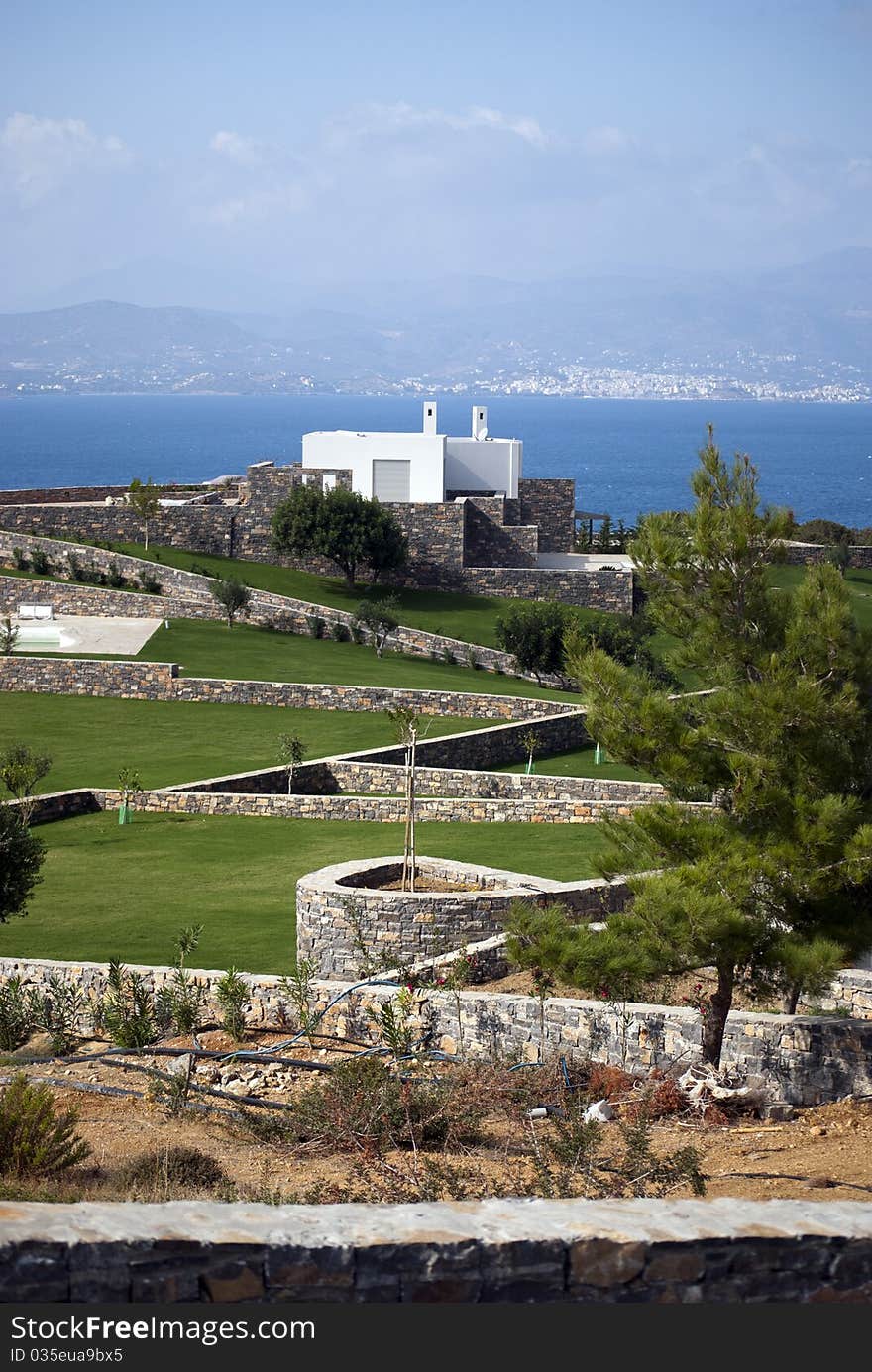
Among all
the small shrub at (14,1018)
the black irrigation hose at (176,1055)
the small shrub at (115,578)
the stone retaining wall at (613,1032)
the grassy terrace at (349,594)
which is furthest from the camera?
the grassy terrace at (349,594)

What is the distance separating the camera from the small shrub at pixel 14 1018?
563 inches

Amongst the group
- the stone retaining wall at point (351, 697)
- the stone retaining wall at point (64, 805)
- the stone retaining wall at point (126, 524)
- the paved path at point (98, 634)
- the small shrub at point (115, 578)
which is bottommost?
the stone retaining wall at point (64, 805)

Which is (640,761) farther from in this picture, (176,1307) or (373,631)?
(373,631)

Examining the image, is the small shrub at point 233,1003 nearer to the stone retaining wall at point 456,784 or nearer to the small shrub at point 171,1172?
the small shrub at point 171,1172

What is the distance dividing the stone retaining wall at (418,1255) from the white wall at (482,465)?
59805 mm

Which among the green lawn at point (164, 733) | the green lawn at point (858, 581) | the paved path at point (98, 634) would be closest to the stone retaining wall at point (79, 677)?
the green lawn at point (164, 733)

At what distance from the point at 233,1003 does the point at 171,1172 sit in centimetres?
490

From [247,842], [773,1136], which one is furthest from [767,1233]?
[247,842]

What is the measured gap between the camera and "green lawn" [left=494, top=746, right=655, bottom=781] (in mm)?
30188

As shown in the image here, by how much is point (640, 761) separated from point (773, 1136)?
11.2 feet

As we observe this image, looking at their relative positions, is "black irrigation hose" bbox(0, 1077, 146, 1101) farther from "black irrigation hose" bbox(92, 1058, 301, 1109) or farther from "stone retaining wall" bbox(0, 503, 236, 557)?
"stone retaining wall" bbox(0, 503, 236, 557)

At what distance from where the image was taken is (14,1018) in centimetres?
1440

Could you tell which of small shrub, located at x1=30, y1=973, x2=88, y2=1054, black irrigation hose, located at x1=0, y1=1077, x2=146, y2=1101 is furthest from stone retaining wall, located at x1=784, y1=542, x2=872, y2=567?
black irrigation hose, located at x1=0, y1=1077, x2=146, y2=1101

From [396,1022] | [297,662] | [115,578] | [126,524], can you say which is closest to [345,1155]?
[396,1022]
